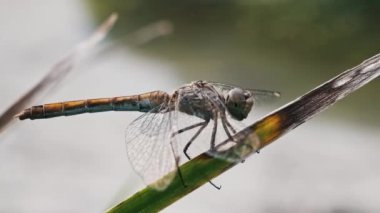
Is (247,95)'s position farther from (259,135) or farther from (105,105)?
(259,135)

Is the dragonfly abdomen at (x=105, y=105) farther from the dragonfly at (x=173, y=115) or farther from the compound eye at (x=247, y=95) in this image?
the compound eye at (x=247, y=95)

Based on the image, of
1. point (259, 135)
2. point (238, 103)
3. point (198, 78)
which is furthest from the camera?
point (198, 78)

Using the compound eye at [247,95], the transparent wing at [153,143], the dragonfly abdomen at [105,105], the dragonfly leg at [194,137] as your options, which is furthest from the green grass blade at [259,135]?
the dragonfly abdomen at [105,105]

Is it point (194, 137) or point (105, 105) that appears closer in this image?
point (194, 137)

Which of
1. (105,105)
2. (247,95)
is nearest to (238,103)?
(247,95)

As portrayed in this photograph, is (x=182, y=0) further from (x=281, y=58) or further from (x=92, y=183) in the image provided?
(x=92, y=183)

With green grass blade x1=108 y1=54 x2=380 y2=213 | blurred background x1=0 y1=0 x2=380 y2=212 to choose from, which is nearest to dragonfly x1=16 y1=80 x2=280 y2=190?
blurred background x1=0 y1=0 x2=380 y2=212

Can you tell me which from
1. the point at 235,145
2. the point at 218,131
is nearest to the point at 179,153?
the point at 218,131
